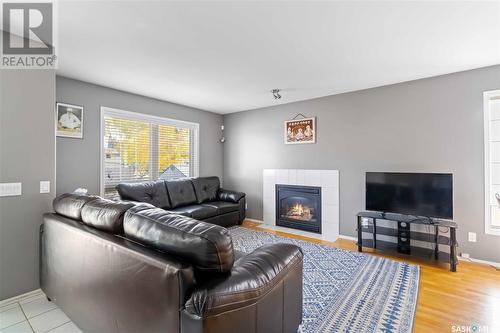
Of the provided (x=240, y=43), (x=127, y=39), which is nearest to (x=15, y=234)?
(x=127, y=39)

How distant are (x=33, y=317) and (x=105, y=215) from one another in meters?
1.30

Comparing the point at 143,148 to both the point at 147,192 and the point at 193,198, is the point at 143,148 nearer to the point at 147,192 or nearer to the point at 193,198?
the point at 147,192

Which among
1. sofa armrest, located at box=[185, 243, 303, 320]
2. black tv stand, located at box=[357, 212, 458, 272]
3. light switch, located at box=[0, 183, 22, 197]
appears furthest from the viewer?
black tv stand, located at box=[357, 212, 458, 272]

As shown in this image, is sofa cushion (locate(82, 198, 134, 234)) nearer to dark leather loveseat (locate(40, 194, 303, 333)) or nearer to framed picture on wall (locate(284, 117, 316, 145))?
dark leather loveseat (locate(40, 194, 303, 333))

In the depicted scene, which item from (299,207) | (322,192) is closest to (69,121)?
(299,207)

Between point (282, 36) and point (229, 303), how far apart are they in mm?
2248

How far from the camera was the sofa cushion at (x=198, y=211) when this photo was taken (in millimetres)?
3811

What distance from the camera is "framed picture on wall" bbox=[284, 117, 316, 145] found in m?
4.46

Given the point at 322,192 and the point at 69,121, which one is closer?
the point at 69,121

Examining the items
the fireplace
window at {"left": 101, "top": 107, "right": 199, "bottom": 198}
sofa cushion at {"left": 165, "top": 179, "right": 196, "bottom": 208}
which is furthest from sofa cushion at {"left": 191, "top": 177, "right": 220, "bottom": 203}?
the fireplace

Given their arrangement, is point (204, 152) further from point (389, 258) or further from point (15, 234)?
point (389, 258)

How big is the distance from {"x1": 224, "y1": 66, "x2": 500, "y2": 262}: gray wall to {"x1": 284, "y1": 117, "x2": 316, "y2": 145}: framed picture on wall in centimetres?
11

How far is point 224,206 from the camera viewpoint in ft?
14.5

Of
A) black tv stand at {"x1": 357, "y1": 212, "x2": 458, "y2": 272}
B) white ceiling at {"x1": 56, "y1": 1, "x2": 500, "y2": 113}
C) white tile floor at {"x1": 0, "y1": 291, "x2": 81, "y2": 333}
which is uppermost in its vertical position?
white ceiling at {"x1": 56, "y1": 1, "x2": 500, "y2": 113}
